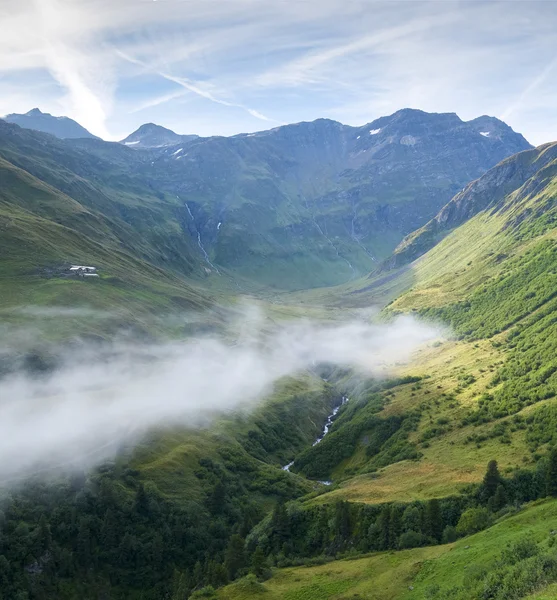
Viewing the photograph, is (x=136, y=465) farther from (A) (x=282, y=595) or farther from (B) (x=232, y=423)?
(A) (x=282, y=595)

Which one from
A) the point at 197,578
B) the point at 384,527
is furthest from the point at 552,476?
the point at 197,578

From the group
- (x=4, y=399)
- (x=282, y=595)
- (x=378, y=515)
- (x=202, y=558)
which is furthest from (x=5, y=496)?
(x=378, y=515)

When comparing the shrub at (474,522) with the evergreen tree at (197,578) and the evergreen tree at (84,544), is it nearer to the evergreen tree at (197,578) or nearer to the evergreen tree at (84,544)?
the evergreen tree at (197,578)

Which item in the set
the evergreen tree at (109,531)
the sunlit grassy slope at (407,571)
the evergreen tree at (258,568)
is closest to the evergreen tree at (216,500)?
the evergreen tree at (109,531)

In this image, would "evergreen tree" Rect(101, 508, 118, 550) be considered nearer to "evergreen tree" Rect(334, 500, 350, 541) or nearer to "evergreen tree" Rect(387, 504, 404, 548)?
"evergreen tree" Rect(334, 500, 350, 541)

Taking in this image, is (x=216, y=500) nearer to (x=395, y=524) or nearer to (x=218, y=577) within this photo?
(x=218, y=577)

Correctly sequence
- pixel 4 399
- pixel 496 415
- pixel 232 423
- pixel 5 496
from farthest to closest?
pixel 232 423, pixel 4 399, pixel 496 415, pixel 5 496

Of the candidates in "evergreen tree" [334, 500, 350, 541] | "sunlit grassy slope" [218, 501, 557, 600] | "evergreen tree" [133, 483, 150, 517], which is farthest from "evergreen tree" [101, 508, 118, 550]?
"evergreen tree" [334, 500, 350, 541]

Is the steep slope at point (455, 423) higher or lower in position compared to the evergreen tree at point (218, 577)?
higher
